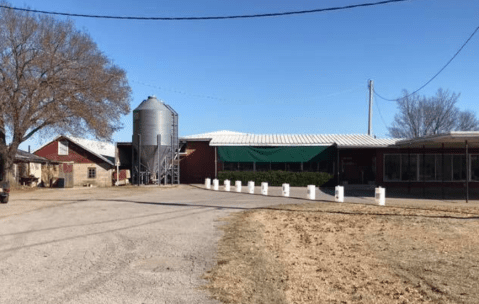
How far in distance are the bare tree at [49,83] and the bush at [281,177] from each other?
1063 cm

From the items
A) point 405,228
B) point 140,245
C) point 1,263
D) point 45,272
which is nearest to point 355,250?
point 405,228

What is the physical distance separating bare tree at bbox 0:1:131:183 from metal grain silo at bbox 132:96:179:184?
15.7ft

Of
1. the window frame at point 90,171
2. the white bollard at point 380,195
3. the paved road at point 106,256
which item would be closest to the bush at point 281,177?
the white bollard at point 380,195

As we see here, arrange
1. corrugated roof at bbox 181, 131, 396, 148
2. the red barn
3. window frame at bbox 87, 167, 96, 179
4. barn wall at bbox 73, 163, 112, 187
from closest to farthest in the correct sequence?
1. corrugated roof at bbox 181, 131, 396, 148
2. barn wall at bbox 73, 163, 112, 187
3. the red barn
4. window frame at bbox 87, 167, 96, 179

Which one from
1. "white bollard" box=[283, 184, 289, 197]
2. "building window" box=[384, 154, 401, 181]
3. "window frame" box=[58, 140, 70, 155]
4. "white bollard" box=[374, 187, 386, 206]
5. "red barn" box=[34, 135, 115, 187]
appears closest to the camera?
"white bollard" box=[374, 187, 386, 206]

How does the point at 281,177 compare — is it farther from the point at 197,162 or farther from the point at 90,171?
the point at 90,171

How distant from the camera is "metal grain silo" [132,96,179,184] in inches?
1359

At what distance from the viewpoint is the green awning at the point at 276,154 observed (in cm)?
3391

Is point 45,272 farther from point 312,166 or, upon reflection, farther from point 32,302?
point 312,166

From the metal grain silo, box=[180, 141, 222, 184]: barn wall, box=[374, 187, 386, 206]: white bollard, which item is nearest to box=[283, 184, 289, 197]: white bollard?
box=[374, 187, 386, 206]: white bollard

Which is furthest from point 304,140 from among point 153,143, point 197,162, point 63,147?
point 63,147

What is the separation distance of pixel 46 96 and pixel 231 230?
2039 cm

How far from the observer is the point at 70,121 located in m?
29.0

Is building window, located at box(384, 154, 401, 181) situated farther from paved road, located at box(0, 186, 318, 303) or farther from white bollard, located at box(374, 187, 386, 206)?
paved road, located at box(0, 186, 318, 303)
